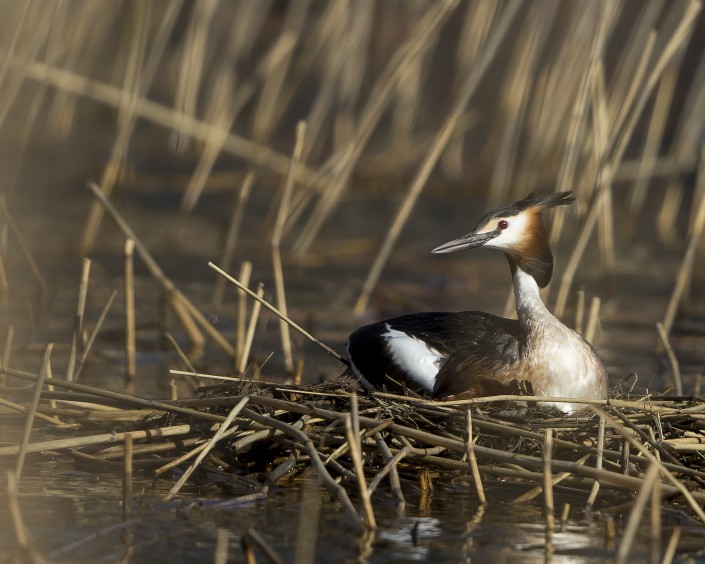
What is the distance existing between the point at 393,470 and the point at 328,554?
0.56 metres

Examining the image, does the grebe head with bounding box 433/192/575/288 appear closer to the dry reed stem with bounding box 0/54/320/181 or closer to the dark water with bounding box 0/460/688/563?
the dark water with bounding box 0/460/688/563

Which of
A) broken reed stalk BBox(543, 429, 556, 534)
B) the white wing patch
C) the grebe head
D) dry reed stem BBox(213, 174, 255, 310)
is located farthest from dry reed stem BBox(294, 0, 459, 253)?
broken reed stalk BBox(543, 429, 556, 534)

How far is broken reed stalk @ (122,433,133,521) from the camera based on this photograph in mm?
4285

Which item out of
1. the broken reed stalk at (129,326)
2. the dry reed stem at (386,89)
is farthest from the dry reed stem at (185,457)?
the dry reed stem at (386,89)

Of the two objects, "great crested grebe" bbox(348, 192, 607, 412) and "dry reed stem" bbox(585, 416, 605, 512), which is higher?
"great crested grebe" bbox(348, 192, 607, 412)

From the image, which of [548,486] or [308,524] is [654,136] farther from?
[308,524]

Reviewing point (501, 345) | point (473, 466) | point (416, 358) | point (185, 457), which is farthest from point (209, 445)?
point (501, 345)

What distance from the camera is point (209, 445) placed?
4.60 m

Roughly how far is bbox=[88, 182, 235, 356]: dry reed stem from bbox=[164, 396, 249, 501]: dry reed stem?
2206mm

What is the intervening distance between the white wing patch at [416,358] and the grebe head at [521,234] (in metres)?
0.46

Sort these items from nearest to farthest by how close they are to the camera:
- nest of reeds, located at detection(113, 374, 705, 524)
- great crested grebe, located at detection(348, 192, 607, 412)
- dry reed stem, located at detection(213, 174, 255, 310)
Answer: nest of reeds, located at detection(113, 374, 705, 524)
great crested grebe, located at detection(348, 192, 607, 412)
dry reed stem, located at detection(213, 174, 255, 310)

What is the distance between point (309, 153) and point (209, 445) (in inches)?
365

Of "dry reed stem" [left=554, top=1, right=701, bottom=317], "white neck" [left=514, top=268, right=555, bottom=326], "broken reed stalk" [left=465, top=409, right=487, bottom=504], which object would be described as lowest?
"broken reed stalk" [left=465, top=409, right=487, bottom=504]

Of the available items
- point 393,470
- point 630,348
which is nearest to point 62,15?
point 630,348
